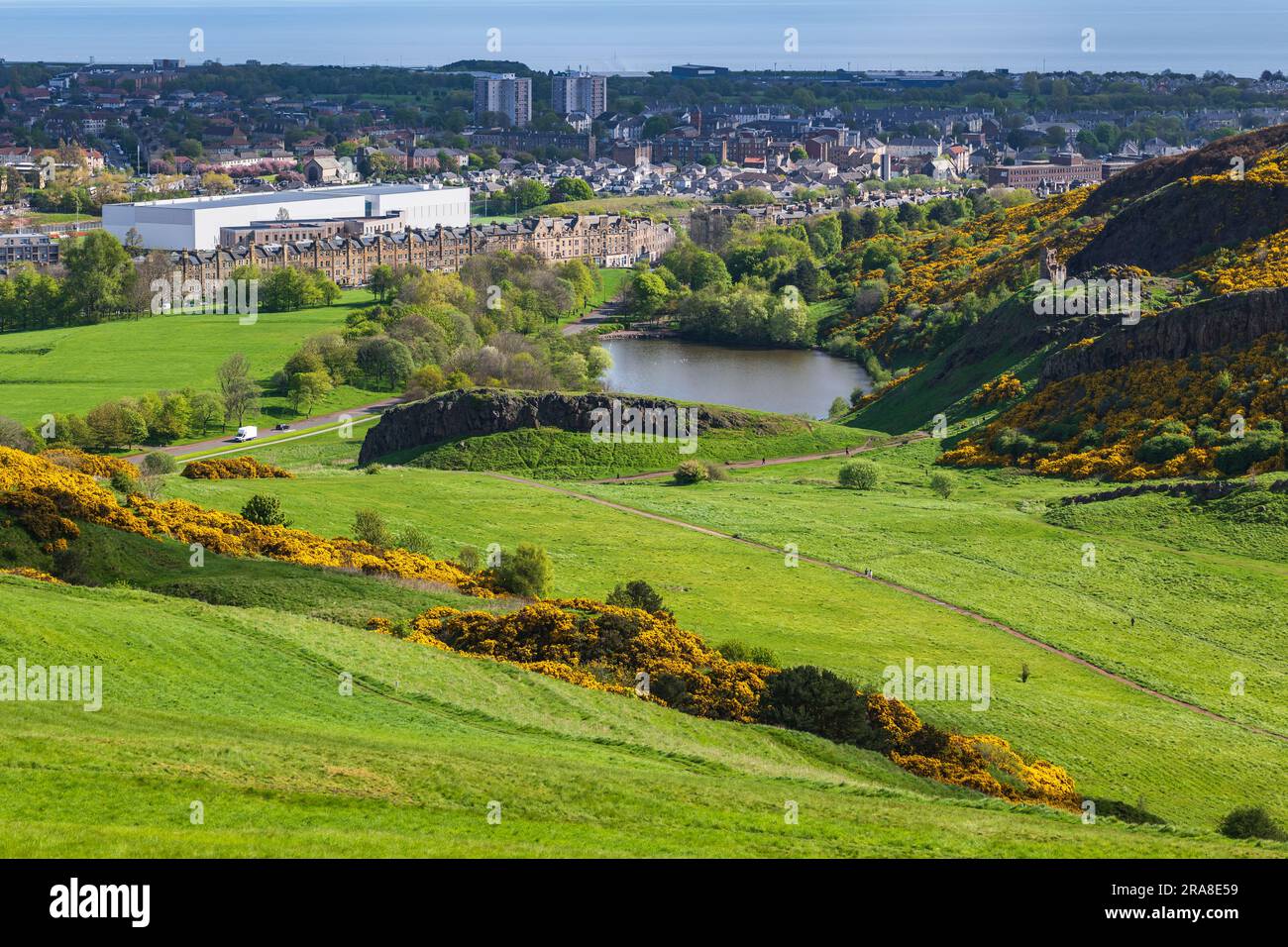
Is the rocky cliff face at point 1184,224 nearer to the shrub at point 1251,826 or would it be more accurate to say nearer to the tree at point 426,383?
the tree at point 426,383

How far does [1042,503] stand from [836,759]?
2810 cm

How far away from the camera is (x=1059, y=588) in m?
44.7

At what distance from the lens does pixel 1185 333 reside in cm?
6688

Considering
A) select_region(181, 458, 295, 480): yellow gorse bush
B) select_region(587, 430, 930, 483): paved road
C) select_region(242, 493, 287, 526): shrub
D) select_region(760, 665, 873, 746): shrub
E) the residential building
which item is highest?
A: the residential building

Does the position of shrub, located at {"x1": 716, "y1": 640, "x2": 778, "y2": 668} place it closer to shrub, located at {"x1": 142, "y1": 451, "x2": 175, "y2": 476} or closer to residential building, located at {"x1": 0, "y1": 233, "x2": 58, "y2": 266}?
shrub, located at {"x1": 142, "y1": 451, "x2": 175, "y2": 476}

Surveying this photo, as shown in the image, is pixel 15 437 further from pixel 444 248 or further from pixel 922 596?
pixel 444 248

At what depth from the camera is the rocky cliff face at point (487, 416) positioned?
2724 inches

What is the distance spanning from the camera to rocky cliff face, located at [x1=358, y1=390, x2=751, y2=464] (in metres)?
69.2

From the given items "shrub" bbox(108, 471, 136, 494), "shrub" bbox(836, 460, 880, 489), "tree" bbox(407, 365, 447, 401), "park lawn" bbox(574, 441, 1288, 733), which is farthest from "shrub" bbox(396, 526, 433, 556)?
"tree" bbox(407, 365, 447, 401)

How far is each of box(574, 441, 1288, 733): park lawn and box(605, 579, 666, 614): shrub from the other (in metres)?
9.21

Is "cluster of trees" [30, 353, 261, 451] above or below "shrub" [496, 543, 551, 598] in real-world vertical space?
below
